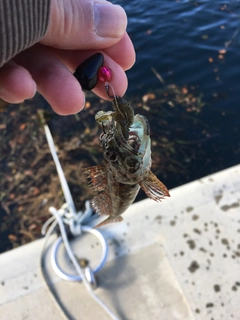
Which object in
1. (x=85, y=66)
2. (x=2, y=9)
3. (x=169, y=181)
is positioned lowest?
(x=169, y=181)

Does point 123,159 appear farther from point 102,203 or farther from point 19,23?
point 19,23

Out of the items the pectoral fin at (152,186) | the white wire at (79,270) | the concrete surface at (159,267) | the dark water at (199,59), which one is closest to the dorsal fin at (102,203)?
the pectoral fin at (152,186)

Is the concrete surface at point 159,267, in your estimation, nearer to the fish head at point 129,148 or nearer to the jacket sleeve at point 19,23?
the fish head at point 129,148

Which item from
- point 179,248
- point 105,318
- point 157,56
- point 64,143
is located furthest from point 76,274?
point 157,56

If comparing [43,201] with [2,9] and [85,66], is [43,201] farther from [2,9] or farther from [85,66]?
[2,9]

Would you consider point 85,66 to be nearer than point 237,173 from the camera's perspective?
Yes

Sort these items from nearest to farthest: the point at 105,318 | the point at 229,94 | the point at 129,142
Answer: the point at 129,142 → the point at 105,318 → the point at 229,94
